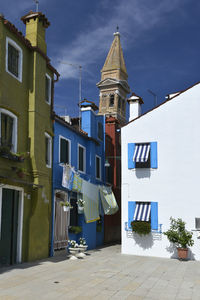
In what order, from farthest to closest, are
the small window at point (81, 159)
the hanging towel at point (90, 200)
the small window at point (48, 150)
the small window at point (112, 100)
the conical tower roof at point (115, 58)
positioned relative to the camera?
the conical tower roof at point (115, 58) < the small window at point (112, 100) < the small window at point (81, 159) < the hanging towel at point (90, 200) < the small window at point (48, 150)

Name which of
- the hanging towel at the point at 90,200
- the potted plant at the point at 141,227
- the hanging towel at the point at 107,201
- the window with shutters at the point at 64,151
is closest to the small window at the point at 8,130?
the window with shutters at the point at 64,151

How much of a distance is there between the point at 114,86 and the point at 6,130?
1821 inches

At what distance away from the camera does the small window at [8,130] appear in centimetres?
1166

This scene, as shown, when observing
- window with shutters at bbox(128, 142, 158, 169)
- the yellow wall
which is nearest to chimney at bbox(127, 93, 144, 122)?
window with shutters at bbox(128, 142, 158, 169)

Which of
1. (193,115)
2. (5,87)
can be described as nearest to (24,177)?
(5,87)

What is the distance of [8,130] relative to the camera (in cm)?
1205

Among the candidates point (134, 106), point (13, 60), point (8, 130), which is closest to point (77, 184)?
point (8, 130)

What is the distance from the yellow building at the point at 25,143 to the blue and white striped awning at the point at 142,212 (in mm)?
4388

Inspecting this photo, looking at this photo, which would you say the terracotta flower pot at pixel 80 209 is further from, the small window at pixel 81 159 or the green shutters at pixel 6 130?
the green shutters at pixel 6 130

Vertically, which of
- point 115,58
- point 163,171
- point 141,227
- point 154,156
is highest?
point 115,58

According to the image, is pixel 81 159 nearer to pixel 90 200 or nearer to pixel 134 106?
pixel 90 200

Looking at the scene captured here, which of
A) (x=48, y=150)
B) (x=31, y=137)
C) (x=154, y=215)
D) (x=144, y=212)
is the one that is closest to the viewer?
(x=31, y=137)

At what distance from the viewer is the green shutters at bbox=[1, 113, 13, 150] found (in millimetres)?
11648

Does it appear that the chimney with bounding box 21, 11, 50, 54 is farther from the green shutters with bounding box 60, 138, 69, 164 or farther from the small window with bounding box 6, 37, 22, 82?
the green shutters with bounding box 60, 138, 69, 164
